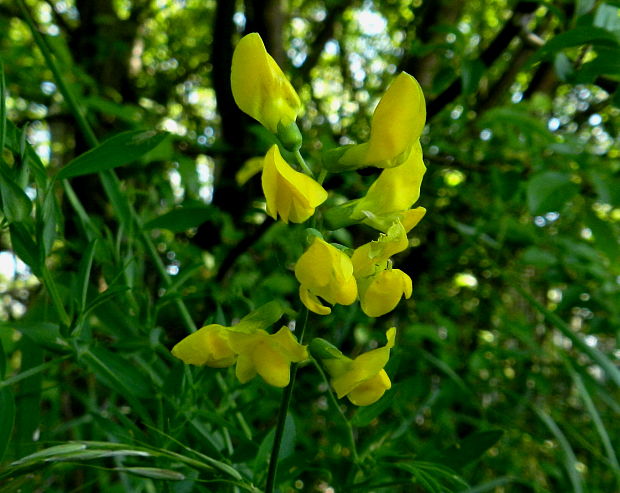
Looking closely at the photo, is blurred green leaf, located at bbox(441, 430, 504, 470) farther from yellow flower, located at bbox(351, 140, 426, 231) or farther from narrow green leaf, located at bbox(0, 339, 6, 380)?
narrow green leaf, located at bbox(0, 339, 6, 380)

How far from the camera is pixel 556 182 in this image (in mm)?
710

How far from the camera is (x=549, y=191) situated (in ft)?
2.30

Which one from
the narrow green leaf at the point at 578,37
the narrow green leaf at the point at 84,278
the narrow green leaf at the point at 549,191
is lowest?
the narrow green leaf at the point at 549,191

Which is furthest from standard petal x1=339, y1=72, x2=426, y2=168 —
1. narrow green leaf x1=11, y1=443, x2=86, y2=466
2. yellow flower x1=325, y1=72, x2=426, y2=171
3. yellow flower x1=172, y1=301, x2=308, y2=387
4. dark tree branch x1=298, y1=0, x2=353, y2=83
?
dark tree branch x1=298, y1=0, x2=353, y2=83

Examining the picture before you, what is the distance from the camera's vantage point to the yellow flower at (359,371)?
1.11 ft

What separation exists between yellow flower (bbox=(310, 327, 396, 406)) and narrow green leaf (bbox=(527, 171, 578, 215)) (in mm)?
395

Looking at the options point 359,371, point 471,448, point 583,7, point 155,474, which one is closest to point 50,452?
point 155,474

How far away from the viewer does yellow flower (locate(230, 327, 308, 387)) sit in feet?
1.03

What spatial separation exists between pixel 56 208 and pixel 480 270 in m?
1.00

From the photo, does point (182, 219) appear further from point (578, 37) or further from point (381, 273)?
point (578, 37)

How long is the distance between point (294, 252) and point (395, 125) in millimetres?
533

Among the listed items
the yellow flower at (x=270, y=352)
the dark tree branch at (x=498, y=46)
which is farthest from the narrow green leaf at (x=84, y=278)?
the dark tree branch at (x=498, y=46)

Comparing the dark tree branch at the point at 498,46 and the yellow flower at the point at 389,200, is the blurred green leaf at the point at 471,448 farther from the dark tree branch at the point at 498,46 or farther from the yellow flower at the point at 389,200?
the dark tree branch at the point at 498,46

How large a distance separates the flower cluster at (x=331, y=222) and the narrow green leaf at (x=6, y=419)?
0.13 meters
